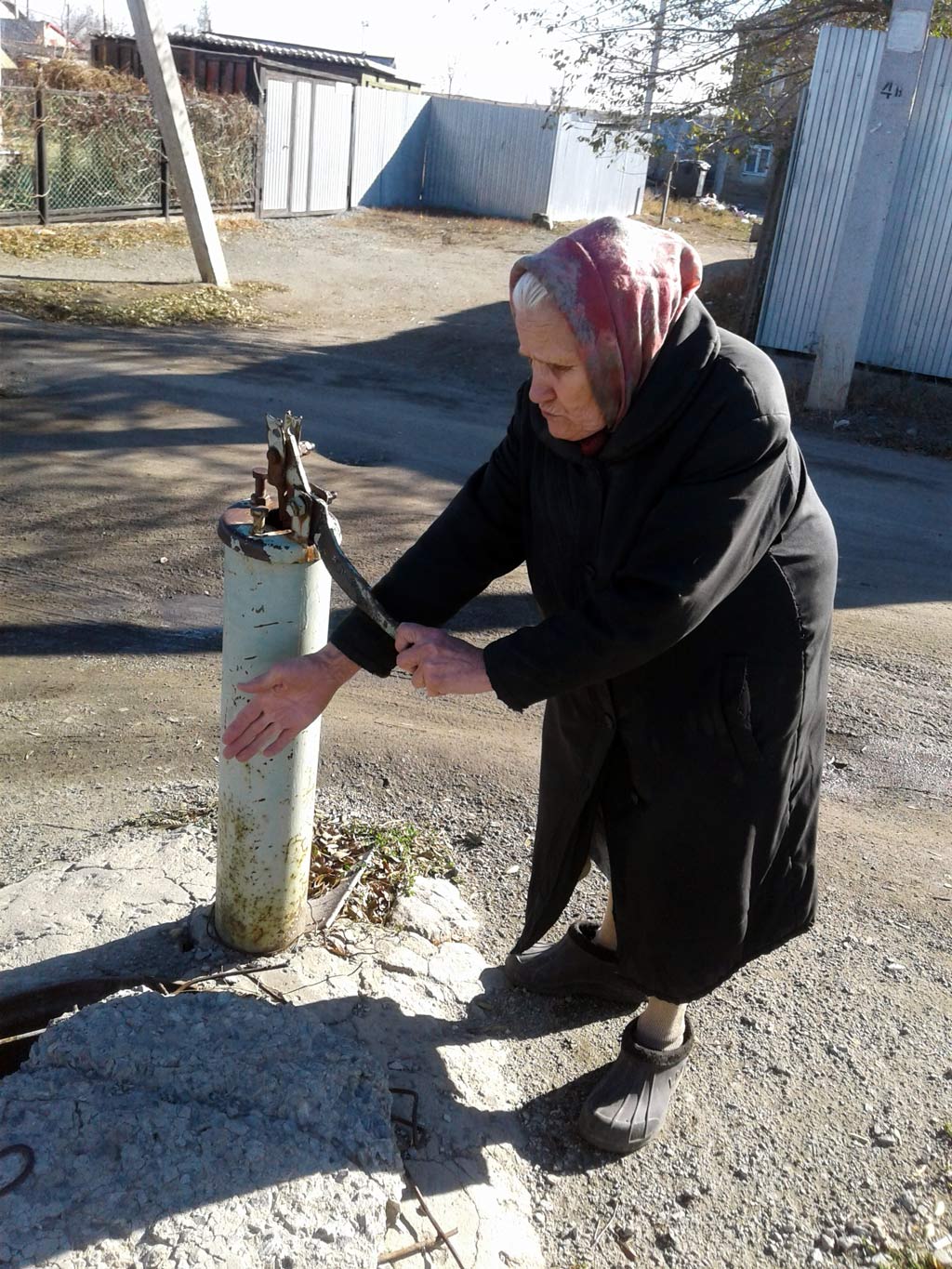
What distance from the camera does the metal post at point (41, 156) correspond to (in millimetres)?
15805

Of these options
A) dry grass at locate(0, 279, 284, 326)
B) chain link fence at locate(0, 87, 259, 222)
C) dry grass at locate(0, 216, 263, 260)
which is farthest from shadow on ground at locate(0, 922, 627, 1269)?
chain link fence at locate(0, 87, 259, 222)

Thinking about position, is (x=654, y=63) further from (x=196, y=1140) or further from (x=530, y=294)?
(x=196, y=1140)

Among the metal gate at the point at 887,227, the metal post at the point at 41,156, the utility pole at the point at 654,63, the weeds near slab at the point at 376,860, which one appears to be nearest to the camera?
the weeds near slab at the point at 376,860

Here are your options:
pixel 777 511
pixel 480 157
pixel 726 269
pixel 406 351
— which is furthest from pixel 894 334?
pixel 480 157

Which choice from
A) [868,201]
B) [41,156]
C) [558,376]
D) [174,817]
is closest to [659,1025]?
[558,376]

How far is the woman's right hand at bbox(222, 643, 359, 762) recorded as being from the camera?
2299 millimetres

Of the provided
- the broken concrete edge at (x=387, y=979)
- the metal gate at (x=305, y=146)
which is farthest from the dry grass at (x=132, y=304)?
the broken concrete edge at (x=387, y=979)

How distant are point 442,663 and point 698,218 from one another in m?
28.5

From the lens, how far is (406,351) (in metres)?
12.0

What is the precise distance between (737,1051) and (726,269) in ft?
52.2

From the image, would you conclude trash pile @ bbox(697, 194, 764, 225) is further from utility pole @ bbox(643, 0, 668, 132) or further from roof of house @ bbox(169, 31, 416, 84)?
utility pole @ bbox(643, 0, 668, 132)

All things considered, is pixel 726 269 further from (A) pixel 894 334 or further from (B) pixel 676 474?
(B) pixel 676 474

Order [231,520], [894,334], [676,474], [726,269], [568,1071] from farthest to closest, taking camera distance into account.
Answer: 1. [726,269]
2. [894,334]
3. [568,1071]
4. [231,520]
5. [676,474]

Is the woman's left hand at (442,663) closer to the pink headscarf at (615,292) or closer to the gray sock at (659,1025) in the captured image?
the pink headscarf at (615,292)
